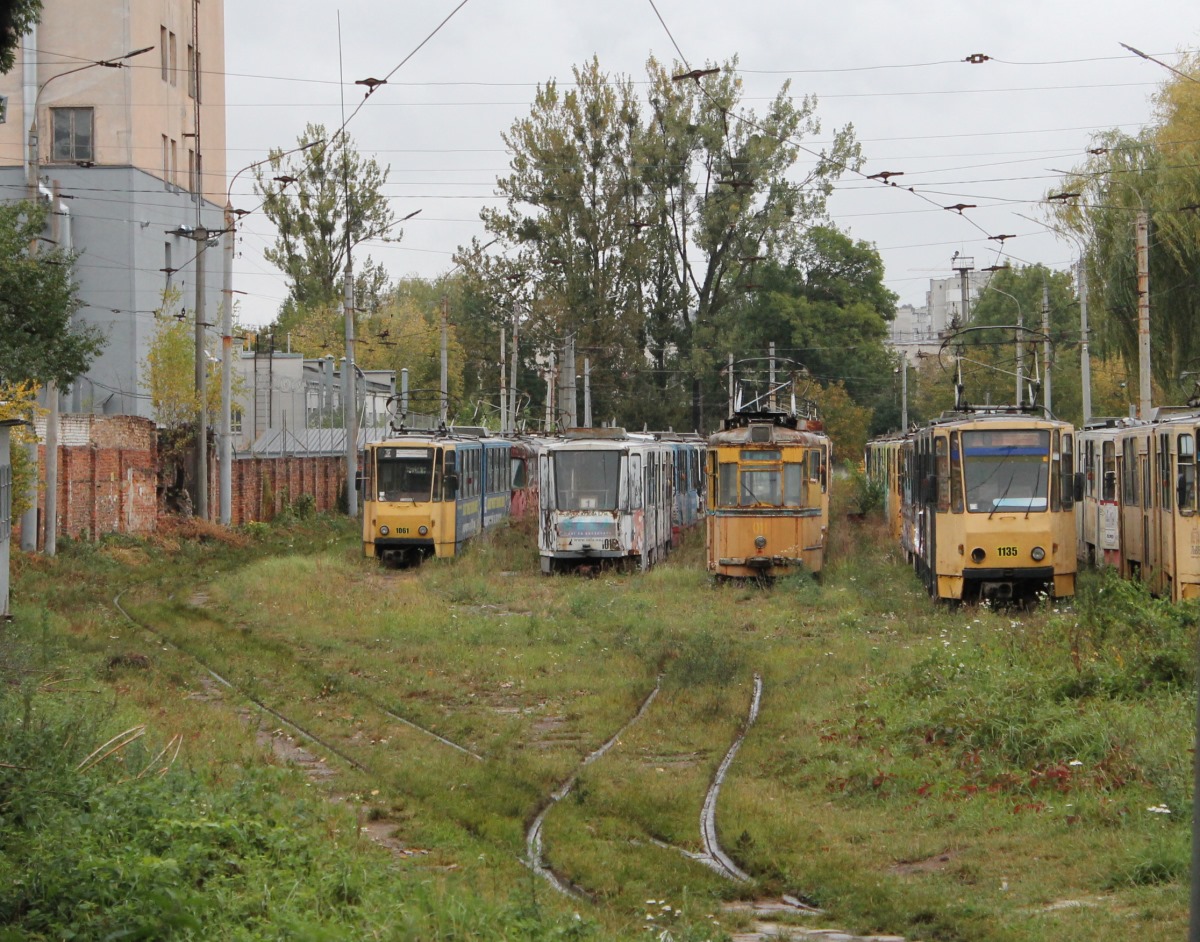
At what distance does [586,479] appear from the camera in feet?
91.1

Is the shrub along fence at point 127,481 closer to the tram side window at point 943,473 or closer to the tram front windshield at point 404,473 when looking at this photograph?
the tram front windshield at point 404,473

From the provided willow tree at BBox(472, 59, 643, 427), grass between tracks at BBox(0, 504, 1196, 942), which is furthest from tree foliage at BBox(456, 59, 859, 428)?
grass between tracks at BBox(0, 504, 1196, 942)

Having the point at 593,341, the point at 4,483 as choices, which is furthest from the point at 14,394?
the point at 593,341

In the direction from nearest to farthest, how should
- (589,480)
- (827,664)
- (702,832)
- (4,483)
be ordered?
(702,832)
(827,664)
(4,483)
(589,480)

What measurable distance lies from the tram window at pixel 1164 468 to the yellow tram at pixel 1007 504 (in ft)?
5.52

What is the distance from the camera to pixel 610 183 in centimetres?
5028

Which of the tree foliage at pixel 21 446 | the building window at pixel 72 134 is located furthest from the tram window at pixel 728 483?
the building window at pixel 72 134

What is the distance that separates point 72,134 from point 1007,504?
33737mm

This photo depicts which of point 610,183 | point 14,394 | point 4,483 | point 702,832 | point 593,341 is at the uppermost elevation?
point 610,183

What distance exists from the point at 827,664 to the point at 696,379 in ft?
118

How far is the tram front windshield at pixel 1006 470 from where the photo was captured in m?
20.2

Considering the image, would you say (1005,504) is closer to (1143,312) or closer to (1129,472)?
(1129,472)

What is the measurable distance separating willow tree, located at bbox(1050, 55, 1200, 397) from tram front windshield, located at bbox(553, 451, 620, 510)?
11.8 metres

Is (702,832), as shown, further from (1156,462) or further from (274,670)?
(1156,462)
